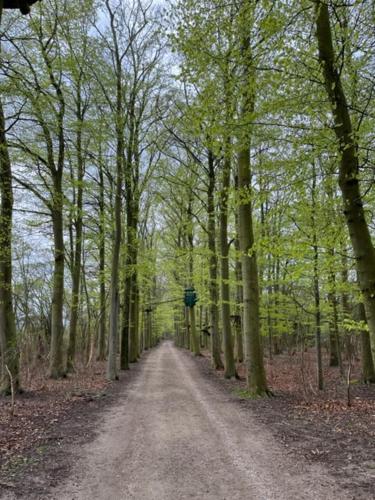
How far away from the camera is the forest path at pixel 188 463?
148 inches

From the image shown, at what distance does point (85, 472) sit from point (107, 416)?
3.00 meters

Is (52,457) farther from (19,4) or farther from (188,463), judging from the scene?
(19,4)

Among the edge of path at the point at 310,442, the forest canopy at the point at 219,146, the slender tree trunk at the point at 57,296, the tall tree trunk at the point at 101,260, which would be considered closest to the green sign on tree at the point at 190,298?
the forest canopy at the point at 219,146

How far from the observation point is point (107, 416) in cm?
721

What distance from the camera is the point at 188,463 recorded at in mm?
4559

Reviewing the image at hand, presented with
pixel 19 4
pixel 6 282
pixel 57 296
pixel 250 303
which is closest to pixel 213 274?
pixel 250 303

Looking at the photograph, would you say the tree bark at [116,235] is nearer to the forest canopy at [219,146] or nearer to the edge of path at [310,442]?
the forest canopy at [219,146]

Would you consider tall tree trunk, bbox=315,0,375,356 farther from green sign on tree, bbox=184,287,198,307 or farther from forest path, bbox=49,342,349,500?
green sign on tree, bbox=184,287,198,307

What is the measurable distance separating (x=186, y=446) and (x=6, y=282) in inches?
242

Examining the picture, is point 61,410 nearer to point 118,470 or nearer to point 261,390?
point 118,470

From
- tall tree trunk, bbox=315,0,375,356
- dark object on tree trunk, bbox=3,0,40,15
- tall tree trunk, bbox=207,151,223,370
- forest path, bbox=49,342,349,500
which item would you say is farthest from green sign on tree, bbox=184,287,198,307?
dark object on tree trunk, bbox=3,0,40,15

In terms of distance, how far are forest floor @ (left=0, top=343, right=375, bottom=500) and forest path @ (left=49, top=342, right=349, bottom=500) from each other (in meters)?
0.01

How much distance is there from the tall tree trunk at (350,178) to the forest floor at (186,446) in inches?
68.8

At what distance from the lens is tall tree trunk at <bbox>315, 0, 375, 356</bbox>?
A: 428 centimetres
